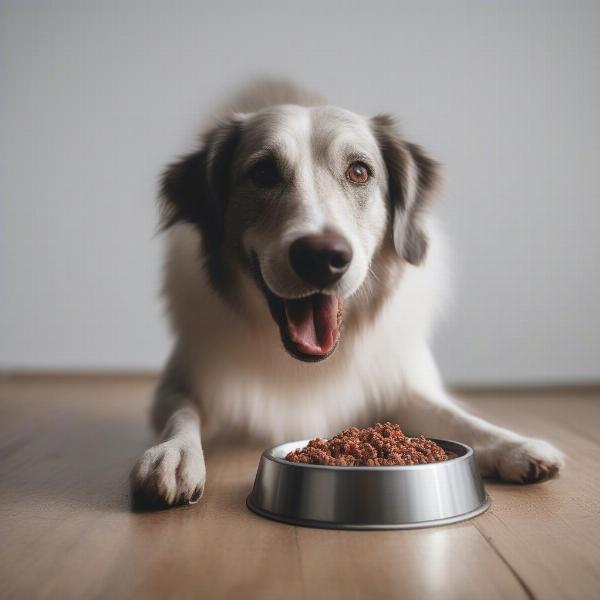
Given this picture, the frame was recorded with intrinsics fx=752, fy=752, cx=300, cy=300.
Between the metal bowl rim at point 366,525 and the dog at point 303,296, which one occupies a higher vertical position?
the dog at point 303,296

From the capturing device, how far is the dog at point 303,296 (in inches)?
63.1

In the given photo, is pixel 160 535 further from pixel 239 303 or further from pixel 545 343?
pixel 545 343

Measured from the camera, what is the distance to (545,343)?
11.6 feet

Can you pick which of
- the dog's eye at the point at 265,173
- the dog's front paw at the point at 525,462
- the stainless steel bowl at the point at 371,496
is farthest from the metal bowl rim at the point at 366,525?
the dog's eye at the point at 265,173

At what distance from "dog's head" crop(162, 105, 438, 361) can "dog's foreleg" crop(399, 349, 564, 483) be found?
1.04 feet

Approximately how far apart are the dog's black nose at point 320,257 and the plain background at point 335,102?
7.15 feet

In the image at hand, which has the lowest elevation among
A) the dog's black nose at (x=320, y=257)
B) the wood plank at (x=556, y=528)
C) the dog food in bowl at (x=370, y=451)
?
the wood plank at (x=556, y=528)

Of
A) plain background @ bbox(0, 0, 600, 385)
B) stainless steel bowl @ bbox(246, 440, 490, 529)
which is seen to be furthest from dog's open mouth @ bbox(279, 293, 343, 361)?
plain background @ bbox(0, 0, 600, 385)

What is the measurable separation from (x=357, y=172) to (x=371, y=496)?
0.82m

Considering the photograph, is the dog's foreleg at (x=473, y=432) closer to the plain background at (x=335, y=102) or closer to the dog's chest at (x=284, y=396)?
the dog's chest at (x=284, y=396)

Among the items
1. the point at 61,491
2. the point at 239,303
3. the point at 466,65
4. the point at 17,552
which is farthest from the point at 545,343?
the point at 17,552

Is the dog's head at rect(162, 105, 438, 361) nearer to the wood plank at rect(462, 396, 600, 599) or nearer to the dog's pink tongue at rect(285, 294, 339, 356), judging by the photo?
the dog's pink tongue at rect(285, 294, 339, 356)

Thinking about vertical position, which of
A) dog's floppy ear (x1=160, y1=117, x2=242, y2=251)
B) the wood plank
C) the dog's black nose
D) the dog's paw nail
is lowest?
the dog's paw nail

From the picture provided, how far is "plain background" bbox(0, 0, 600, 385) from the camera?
11.6ft
